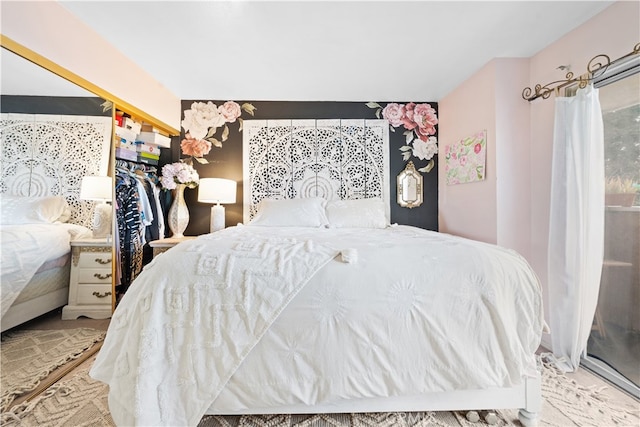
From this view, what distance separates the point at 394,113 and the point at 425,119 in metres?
0.38

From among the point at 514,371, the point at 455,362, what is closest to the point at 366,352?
the point at 455,362

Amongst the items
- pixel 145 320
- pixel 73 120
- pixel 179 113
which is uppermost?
pixel 179 113

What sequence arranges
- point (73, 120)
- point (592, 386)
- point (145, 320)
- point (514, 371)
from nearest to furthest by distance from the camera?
point (145, 320) → point (514, 371) → point (592, 386) → point (73, 120)

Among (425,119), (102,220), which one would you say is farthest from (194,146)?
(425,119)

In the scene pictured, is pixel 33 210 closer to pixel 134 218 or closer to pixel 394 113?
pixel 134 218

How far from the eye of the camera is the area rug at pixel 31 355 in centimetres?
145

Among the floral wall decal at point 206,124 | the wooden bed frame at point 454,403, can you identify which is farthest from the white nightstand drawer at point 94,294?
the floral wall decal at point 206,124

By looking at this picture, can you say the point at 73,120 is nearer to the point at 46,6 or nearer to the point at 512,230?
the point at 46,6

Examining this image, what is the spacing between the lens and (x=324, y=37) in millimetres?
2020

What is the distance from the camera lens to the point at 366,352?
1192 mm

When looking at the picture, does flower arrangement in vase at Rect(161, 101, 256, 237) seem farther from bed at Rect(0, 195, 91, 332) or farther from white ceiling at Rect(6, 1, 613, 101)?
bed at Rect(0, 195, 91, 332)

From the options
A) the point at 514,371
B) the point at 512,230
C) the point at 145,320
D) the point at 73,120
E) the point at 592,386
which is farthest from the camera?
the point at 512,230

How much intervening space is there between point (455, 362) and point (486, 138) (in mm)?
1971

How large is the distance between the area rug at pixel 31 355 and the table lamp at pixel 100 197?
67cm
